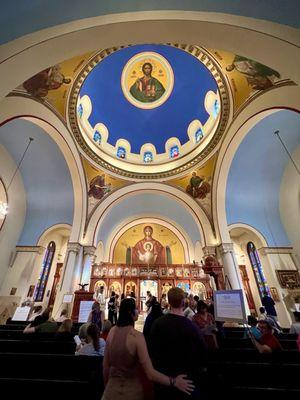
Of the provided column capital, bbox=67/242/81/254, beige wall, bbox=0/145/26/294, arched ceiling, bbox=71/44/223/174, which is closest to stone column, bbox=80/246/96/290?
column capital, bbox=67/242/81/254

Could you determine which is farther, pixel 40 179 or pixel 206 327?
pixel 40 179

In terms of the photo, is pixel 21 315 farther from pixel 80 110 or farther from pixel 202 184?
pixel 202 184

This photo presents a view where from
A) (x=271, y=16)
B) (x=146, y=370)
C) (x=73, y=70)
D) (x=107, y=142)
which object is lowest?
(x=146, y=370)

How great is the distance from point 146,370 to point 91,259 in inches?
Result: 412

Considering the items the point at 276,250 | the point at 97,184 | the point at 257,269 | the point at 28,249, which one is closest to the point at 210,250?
the point at 276,250

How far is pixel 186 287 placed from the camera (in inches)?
548

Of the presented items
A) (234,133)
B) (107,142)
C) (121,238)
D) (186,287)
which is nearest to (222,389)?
(234,133)

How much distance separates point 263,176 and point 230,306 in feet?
27.7

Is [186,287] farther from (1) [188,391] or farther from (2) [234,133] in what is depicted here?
(1) [188,391]

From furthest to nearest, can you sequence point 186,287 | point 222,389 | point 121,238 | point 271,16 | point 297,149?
point 121,238, point 186,287, point 297,149, point 271,16, point 222,389

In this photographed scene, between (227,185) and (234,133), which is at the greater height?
(234,133)

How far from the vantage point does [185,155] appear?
12836 millimetres

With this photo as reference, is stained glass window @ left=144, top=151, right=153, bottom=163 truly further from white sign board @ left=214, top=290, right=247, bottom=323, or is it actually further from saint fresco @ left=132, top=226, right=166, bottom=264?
white sign board @ left=214, top=290, right=247, bottom=323

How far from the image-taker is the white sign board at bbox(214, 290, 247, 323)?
369cm
